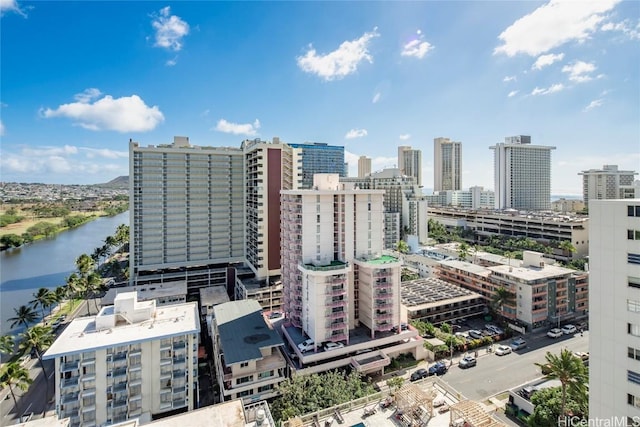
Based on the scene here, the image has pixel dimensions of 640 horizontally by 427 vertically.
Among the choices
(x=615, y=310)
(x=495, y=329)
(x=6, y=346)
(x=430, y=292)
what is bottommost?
(x=495, y=329)

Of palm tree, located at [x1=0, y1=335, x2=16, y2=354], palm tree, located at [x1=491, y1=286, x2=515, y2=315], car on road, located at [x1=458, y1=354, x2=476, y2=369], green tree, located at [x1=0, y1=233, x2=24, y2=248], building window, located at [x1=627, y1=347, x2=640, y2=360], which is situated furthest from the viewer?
green tree, located at [x1=0, y1=233, x2=24, y2=248]

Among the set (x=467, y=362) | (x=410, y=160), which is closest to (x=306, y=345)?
(x=467, y=362)

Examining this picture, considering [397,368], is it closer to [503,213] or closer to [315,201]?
[315,201]

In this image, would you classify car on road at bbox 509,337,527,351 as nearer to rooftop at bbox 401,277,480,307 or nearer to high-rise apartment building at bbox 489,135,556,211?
rooftop at bbox 401,277,480,307

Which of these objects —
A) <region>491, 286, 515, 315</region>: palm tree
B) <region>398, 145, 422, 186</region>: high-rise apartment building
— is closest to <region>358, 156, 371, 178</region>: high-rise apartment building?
<region>398, 145, 422, 186</region>: high-rise apartment building

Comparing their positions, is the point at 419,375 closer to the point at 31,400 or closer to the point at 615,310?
the point at 615,310
